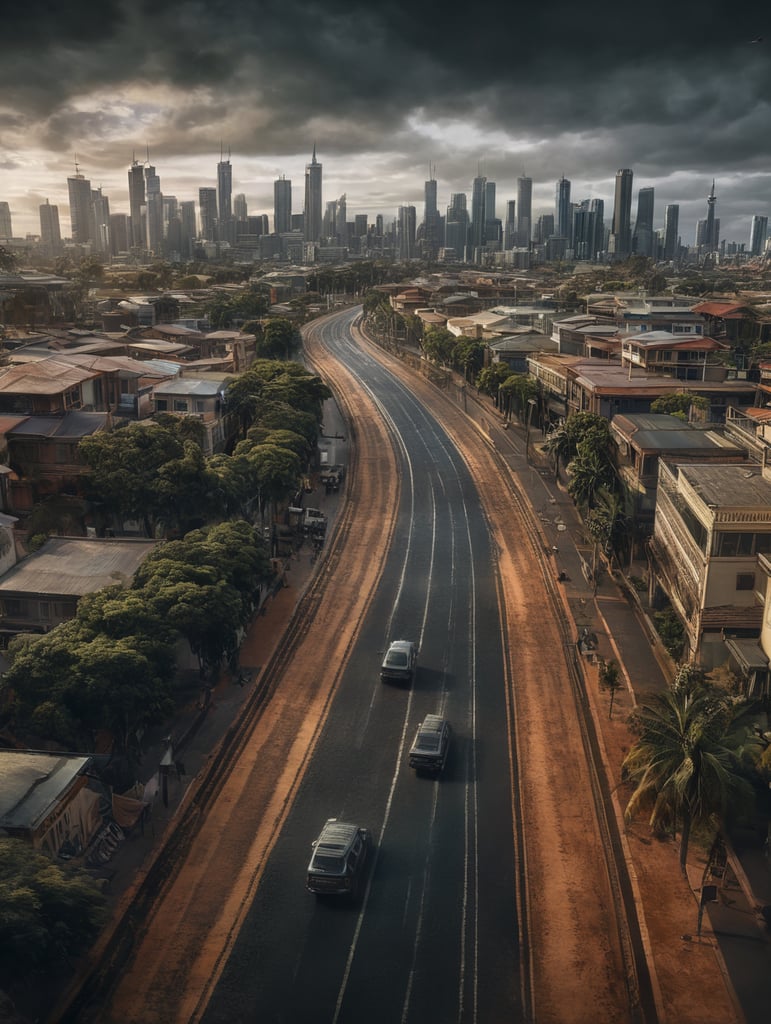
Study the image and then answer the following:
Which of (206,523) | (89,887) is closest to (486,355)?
(206,523)

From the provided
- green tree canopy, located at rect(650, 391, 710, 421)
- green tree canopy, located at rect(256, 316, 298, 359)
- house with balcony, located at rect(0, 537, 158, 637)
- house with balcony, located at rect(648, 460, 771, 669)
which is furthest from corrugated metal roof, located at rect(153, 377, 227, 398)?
house with balcony, located at rect(648, 460, 771, 669)

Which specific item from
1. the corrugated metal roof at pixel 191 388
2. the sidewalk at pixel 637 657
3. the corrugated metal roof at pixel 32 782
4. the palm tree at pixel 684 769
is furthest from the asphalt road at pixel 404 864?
the corrugated metal roof at pixel 191 388

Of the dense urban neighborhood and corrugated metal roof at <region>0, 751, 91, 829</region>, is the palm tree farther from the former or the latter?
corrugated metal roof at <region>0, 751, 91, 829</region>

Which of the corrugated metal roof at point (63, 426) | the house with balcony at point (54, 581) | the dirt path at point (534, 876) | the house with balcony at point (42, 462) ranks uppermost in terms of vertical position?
the corrugated metal roof at point (63, 426)

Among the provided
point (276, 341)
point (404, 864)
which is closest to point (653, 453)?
point (404, 864)

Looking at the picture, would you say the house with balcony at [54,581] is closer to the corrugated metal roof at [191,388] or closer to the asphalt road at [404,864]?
the asphalt road at [404,864]
